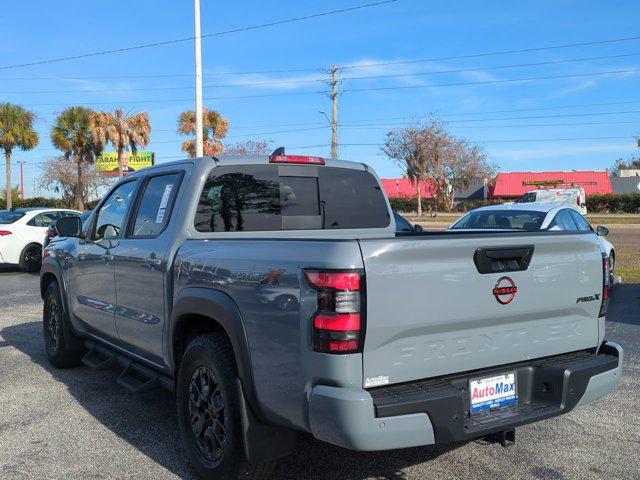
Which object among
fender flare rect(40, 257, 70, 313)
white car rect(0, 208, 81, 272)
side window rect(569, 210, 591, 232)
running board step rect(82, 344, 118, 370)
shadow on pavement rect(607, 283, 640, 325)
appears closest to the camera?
running board step rect(82, 344, 118, 370)

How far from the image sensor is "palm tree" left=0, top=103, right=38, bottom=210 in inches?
1533

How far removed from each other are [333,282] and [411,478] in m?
1.61

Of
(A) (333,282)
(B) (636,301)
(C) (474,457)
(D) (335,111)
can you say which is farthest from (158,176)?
(D) (335,111)

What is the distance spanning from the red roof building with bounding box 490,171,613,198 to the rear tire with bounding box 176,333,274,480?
6369cm

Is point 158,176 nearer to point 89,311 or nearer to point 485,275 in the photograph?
point 89,311

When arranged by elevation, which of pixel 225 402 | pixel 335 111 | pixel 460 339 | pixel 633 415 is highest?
pixel 335 111

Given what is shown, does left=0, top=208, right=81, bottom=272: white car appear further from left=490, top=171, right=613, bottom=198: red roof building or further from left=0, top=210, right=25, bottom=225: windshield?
left=490, top=171, right=613, bottom=198: red roof building

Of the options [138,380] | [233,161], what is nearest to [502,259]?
[233,161]

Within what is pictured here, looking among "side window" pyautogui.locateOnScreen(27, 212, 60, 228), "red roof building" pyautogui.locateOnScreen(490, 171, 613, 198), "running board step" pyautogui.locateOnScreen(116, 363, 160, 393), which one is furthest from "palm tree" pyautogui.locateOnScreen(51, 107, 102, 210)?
"red roof building" pyautogui.locateOnScreen(490, 171, 613, 198)

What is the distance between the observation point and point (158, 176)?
4.70m

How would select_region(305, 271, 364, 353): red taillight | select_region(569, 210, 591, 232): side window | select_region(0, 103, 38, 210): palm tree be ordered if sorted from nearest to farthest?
select_region(305, 271, 364, 353): red taillight
select_region(569, 210, 591, 232): side window
select_region(0, 103, 38, 210): palm tree

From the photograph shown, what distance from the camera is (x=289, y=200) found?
4617 mm

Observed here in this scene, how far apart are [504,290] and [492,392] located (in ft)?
1.71

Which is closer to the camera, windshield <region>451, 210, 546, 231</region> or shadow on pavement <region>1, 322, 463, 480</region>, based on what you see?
shadow on pavement <region>1, 322, 463, 480</region>
